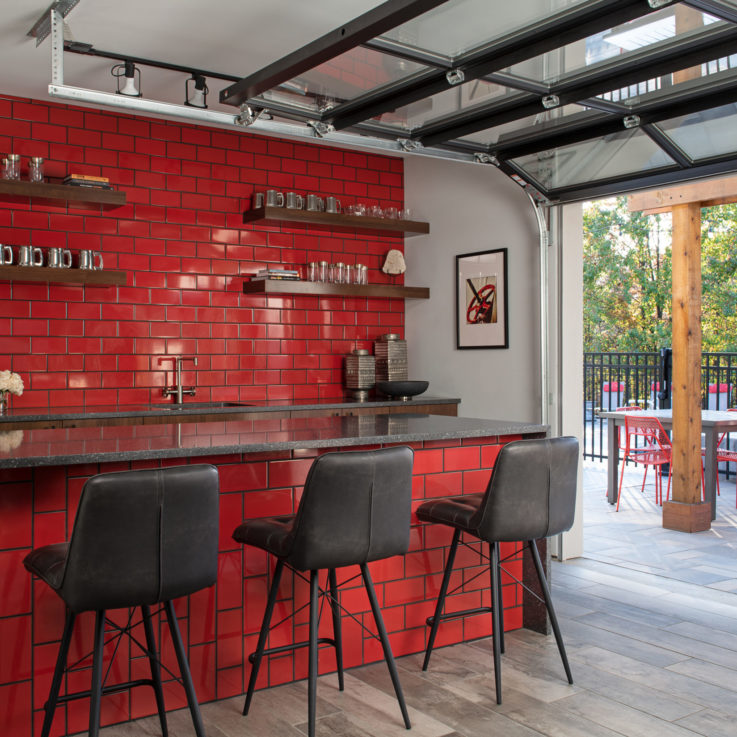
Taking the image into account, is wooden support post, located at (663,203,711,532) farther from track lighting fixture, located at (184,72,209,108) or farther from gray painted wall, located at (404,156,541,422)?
track lighting fixture, located at (184,72,209,108)

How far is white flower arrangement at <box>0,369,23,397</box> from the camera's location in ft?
14.7

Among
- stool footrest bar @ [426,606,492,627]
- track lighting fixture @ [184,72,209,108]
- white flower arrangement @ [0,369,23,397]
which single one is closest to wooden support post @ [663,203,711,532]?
stool footrest bar @ [426,606,492,627]

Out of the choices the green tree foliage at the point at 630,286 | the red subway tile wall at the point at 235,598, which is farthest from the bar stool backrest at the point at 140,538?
the green tree foliage at the point at 630,286

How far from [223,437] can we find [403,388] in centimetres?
282

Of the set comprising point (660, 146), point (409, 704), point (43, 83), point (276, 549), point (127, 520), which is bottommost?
point (409, 704)

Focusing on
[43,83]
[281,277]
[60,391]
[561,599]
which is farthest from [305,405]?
[43,83]

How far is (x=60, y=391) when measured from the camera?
500cm

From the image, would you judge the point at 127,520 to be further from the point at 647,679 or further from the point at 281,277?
the point at 281,277

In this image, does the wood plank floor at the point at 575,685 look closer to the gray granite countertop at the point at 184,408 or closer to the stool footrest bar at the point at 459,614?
the stool footrest bar at the point at 459,614

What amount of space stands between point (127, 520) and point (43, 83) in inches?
130

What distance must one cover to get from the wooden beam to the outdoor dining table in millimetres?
1681

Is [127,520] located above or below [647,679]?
above

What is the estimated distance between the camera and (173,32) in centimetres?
385

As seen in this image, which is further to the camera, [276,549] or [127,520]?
[276,549]
